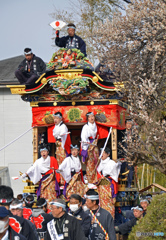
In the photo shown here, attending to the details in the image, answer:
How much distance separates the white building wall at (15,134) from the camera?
21.3 m

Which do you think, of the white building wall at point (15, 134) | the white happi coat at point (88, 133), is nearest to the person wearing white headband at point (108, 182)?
the white happi coat at point (88, 133)

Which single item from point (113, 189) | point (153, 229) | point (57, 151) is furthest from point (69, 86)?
point (153, 229)

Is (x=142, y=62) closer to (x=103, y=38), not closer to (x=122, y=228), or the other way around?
(x=103, y=38)

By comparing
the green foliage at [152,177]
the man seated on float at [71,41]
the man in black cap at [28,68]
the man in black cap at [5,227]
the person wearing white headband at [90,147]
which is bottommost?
the green foliage at [152,177]

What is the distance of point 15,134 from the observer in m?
21.4

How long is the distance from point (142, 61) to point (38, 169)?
13.7 feet

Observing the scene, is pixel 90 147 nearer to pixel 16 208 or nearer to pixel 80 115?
pixel 80 115

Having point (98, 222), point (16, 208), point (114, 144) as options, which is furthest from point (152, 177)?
point (16, 208)

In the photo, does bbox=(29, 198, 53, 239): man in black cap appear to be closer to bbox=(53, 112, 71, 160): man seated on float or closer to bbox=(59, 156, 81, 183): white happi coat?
bbox=(59, 156, 81, 183): white happi coat

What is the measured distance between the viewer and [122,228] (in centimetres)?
914

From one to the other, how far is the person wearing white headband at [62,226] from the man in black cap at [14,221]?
0.30 meters

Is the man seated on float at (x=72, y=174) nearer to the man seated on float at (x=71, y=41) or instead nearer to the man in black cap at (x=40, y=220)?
the man seated on float at (x=71, y=41)

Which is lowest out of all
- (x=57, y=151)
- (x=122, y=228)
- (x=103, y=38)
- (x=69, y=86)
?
(x=122, y=228)

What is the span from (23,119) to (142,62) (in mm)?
12544
